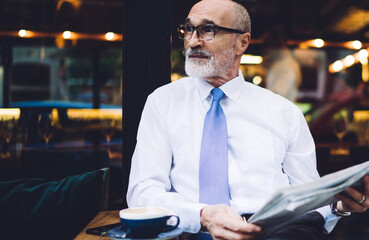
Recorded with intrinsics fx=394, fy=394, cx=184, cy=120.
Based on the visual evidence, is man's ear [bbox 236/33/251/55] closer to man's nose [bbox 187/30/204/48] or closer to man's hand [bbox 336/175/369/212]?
man's nose [bbox 187/30/204/48]

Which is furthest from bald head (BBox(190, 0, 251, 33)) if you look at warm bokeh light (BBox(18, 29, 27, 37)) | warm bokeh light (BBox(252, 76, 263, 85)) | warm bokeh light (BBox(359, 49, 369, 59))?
warm bokeh light (BBox(359, 49, 369, 59))

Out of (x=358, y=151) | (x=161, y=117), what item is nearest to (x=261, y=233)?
(x=161, y=117)

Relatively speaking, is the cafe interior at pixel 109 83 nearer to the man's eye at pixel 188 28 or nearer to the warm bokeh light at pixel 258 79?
the warm bokeh light at pixel 258 79

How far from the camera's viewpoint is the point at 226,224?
1.10 m

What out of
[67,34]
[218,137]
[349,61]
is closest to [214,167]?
[218,137]

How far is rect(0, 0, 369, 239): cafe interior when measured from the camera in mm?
1511

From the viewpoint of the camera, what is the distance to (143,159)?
57.7 inches

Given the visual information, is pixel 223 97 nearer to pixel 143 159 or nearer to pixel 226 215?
pixel 143 159

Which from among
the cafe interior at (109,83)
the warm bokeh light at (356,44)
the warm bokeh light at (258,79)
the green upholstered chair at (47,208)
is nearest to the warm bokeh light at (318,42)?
the cafe interior at (109,83)

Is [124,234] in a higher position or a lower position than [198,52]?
lower

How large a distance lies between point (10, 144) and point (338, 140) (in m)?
3.28

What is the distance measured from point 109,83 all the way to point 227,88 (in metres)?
6.81

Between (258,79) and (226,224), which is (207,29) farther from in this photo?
(258,79)

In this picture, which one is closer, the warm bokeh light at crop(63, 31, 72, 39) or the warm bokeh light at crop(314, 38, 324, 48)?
the warm bokeh light at crop(63, 31, 72, 39)
